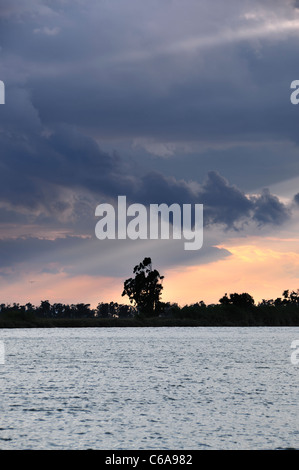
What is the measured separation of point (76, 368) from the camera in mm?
93250

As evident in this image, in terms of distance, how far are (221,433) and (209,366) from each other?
56379 millimetres

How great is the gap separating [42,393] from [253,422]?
23754mm

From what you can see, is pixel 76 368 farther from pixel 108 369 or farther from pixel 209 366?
pixel 209 366

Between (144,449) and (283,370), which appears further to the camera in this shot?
(283,370)

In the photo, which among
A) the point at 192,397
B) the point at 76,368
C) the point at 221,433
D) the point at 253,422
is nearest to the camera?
the point at 221,433

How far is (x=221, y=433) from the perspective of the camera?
4184cm
